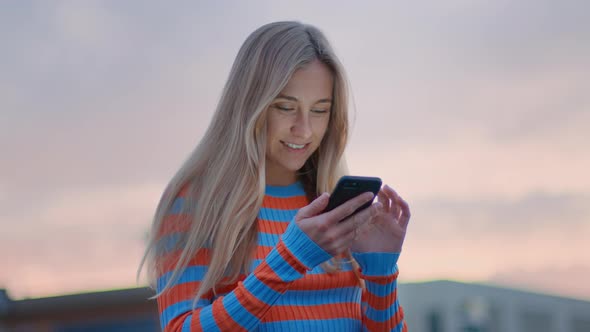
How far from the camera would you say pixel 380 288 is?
2098 millimetres

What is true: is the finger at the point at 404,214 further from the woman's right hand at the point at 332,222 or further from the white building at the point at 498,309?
the white building at the point at 498,309

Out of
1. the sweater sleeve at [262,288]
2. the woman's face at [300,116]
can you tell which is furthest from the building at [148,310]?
the sweater sleeve at [262,288]

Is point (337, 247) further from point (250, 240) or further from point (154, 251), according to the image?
point (154, 251)

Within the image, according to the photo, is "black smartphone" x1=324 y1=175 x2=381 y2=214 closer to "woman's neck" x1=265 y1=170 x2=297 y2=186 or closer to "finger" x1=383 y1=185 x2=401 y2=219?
"finger" x1=383 y1=185 x2=401 y2=219

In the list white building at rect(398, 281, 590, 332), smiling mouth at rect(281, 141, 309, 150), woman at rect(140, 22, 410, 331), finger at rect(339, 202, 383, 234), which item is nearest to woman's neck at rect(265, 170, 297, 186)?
woman at rect(140, 22, 410, 331)

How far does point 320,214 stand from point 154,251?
1.70ft

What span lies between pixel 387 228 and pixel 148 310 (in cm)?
959

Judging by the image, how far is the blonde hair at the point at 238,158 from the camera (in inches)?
80.0

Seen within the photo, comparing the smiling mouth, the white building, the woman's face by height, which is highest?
the woman's face

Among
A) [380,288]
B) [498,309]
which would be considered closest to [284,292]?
[380,288]

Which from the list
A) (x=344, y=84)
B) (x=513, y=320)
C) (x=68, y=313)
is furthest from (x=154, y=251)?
(x=513, y=320)

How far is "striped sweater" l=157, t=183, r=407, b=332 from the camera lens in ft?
5.97

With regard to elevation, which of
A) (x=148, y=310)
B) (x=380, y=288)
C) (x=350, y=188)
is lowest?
(x=148, y=310)

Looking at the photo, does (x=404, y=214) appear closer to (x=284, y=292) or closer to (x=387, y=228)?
(x=387, y=228)
